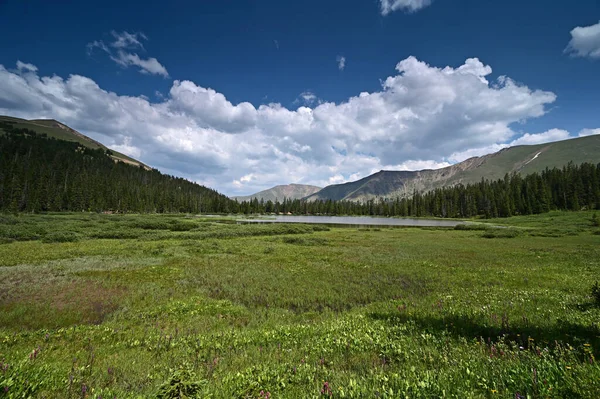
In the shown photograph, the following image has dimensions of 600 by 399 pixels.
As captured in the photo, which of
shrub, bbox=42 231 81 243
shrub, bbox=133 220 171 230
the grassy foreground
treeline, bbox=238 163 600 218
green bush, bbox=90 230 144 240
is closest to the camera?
the grassy foreground

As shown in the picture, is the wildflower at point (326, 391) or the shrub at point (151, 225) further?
the shrub at point (151, 225)

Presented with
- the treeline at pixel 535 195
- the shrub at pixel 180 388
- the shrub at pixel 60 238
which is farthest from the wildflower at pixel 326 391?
the treeline at pixel 535 195

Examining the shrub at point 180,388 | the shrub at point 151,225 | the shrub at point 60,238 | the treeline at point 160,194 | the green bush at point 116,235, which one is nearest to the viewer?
the shrub at point 180,388

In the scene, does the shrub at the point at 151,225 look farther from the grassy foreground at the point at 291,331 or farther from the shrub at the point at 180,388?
the shrub at the point at 180,388

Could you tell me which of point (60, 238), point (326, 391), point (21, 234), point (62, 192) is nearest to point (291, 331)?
point (326, 391)

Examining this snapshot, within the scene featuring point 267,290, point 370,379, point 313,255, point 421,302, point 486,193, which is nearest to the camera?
point 370,379

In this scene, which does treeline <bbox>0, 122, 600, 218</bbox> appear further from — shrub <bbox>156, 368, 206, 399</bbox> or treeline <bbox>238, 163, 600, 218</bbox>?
shrub <bbox>156, 368, 206, 399</bbox>

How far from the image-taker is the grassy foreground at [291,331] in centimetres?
540

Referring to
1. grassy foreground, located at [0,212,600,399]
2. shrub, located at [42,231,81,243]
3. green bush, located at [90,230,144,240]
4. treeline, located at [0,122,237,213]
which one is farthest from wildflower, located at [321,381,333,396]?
treeline, located at [0,122,237,213]

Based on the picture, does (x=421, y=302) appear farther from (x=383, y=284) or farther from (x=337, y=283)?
(x=337, y=283)

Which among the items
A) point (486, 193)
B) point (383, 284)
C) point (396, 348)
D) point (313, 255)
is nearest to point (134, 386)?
point (396, 348)

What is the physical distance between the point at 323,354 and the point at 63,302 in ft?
51.3

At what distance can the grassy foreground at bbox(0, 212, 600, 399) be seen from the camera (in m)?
5.40

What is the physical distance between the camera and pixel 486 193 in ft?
504
